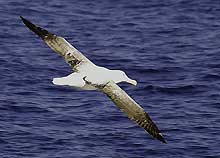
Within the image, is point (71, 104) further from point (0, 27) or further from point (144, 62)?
point (0, 27)

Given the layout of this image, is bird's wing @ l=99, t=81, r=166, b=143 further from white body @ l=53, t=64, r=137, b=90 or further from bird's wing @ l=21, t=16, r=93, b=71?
bird's wing @ l=21, t=16, r=93, b=71

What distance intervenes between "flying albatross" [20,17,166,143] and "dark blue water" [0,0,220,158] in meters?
2.52

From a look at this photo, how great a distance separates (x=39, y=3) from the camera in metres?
28.1

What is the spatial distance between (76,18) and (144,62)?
4.52 m

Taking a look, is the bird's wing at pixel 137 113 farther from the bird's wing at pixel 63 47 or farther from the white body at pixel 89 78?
the bird's wing at pixel 63 47

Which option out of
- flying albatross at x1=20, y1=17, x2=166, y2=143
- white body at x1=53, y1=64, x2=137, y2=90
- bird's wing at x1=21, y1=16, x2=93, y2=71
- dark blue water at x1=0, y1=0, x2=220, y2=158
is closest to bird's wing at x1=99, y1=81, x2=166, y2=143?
flying albatross at x1=20, y1=17, x2=166, y2=143

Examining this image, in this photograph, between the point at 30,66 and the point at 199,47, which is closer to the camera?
the point at 30,66

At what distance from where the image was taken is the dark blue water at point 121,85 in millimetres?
17609

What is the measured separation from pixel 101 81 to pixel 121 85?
6.68m

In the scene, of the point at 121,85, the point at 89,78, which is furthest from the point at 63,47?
the point at 121,85

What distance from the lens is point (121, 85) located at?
68.7ft

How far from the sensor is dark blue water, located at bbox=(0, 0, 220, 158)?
1761 centimetres

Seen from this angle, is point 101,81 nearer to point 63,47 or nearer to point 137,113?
point 137,113

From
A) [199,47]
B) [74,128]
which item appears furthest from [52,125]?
[199,47]
